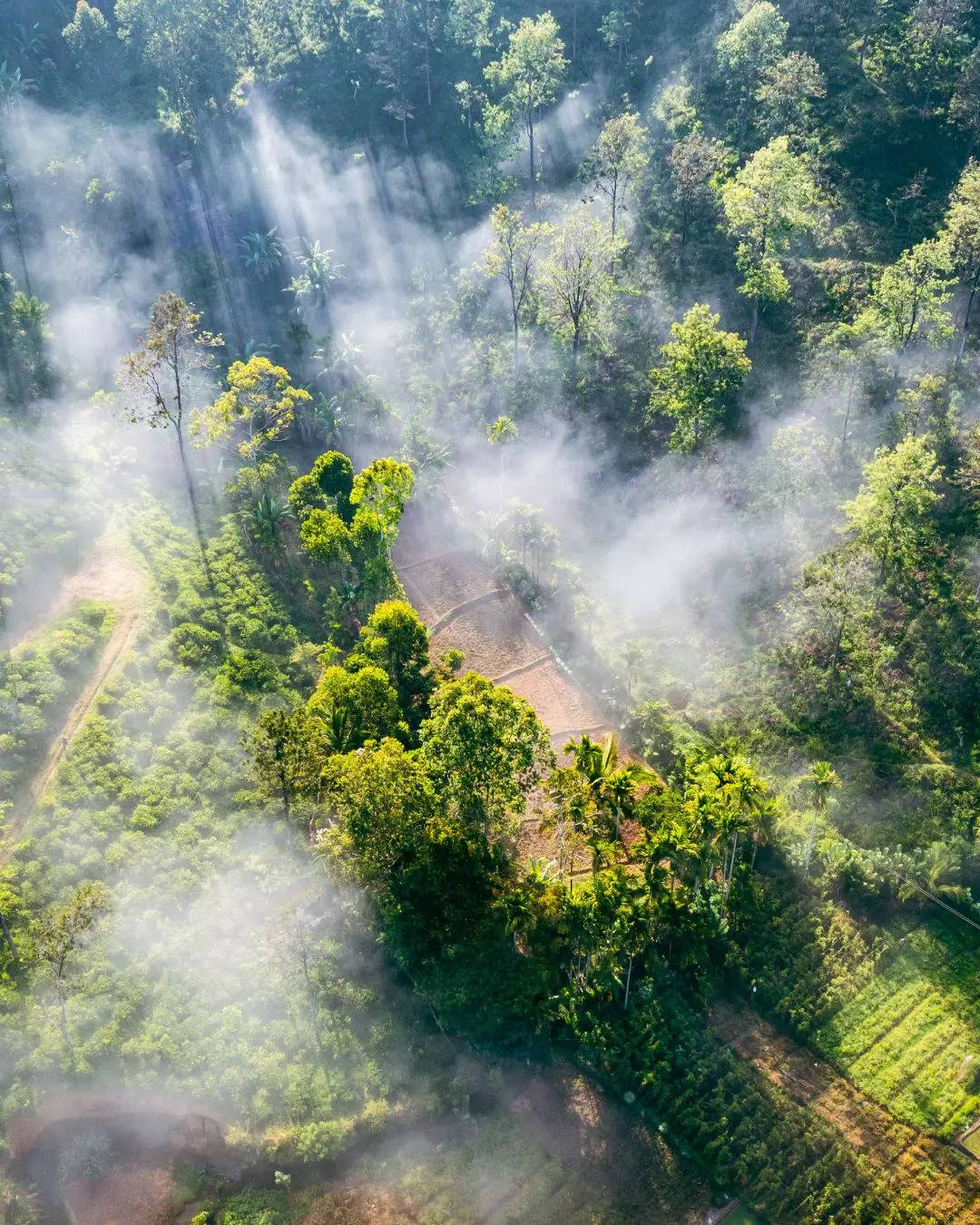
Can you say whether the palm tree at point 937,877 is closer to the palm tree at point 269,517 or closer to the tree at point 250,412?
the palm tree at point 269,517

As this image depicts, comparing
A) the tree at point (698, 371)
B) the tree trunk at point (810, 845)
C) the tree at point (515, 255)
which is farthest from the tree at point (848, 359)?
the tree trunk at point (810, 845)

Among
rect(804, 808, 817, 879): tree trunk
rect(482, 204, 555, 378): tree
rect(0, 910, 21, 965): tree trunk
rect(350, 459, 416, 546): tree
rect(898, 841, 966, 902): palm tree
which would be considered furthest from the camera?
rect(482, 204, 555, 378): tree

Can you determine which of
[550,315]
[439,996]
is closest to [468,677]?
[439,996]

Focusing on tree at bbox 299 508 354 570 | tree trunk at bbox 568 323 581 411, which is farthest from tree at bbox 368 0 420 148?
tree at bbox 299 508 354 570

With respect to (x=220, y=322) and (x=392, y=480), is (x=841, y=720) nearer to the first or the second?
(x=392, y=480)

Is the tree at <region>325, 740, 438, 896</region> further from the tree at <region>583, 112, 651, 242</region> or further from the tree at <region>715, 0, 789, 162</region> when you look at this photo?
the tree at <region>715, 0, 789, 162</region>

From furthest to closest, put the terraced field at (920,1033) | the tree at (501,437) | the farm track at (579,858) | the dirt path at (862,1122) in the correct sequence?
the tree at (501,437) < the terraced field at (920,1033) < the farm track at (579,858) < the dirt path at (862,1122)
